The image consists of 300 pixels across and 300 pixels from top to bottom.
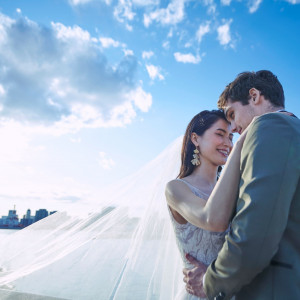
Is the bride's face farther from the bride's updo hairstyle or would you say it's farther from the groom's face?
the groom's face

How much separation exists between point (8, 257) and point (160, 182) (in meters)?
1.75

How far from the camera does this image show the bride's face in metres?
2.74

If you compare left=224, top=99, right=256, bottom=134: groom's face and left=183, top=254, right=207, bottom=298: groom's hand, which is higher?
left=224, top=99, right=256, bottom=134: groom's face

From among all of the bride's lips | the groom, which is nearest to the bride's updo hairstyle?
the bride's lips

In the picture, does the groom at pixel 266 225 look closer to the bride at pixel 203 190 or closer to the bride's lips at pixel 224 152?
the bride at pixel 203 190

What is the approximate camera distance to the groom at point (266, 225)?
1.14 meters

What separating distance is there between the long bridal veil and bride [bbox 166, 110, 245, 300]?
407 mm

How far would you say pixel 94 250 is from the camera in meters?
2.72

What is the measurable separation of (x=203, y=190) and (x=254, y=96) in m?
1.06

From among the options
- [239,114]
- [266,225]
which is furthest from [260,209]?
[239,114]

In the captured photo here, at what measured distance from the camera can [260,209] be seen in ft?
3.76

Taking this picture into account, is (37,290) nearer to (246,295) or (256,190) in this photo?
(246,295)

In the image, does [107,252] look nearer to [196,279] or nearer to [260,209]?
[196,279]

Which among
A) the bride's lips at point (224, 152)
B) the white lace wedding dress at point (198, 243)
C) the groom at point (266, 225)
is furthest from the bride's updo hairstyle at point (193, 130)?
the groom at point (266, 225)
